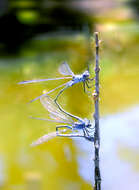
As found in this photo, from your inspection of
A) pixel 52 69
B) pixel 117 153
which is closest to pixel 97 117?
pixel 117 153

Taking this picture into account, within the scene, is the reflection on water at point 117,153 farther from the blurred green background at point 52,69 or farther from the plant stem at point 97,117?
the plant stem at point 97,117

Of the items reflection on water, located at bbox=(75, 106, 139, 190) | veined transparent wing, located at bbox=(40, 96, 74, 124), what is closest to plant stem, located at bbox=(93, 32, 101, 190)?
veined transparent wing, located at bbox=(40, 96, 74, 124)

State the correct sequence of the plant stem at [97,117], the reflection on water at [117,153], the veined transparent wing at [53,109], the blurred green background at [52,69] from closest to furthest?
1. the plant stem at [97,117]
2. the veined transparent wing at [53,109]
3. the reflection on water at [117,153]
4. the blurred green background at [52,69]

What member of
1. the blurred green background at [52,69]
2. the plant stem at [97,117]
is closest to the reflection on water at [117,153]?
the blurred green background at [52,69]

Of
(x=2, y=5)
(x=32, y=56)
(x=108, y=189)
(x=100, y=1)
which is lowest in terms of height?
(x=108, y=189)

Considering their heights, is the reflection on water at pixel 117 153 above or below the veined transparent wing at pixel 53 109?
below

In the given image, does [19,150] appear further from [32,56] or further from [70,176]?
[32,56]

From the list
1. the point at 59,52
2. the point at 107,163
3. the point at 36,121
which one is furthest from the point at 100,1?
the point at 107,163
